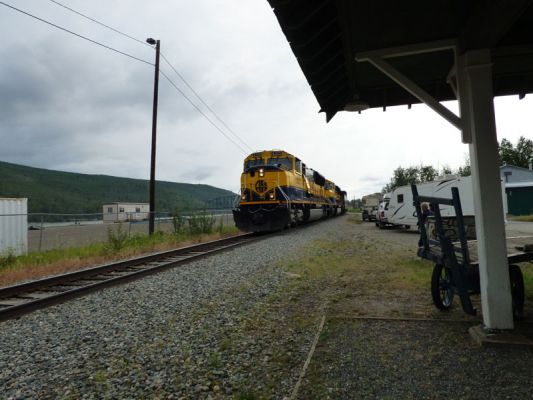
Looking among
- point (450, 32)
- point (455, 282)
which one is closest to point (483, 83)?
point (450, 32)

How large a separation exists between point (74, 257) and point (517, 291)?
1093cm

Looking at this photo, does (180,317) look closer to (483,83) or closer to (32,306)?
(32,306)

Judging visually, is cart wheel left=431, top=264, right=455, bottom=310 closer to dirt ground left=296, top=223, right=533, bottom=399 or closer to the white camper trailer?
dirt ground left=296, top=223, right=533, bottom=399

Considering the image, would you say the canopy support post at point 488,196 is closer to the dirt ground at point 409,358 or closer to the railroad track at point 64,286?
the dirt ground at point 409,358

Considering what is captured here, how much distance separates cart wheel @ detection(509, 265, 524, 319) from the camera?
14.9 ft

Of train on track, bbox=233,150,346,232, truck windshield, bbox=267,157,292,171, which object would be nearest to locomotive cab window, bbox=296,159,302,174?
train on track, bbox=233,150,346,232

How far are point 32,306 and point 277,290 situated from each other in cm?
385

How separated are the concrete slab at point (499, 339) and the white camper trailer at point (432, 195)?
41.2 feet

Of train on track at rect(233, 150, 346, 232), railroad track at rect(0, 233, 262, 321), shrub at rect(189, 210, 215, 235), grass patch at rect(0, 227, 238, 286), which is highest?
train on track at rect(233, 150, 346, 232)

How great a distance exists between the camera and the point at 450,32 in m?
4.26

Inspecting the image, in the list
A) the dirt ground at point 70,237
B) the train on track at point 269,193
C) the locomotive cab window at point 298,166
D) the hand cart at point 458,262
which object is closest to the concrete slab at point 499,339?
the hand cart at point 458,262

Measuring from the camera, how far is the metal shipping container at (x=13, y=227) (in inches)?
480

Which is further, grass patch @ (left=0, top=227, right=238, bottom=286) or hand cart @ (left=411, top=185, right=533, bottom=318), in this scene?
grass patch @ (left=0, top=227, right=238, bottom=286)

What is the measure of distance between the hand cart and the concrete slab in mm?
307
